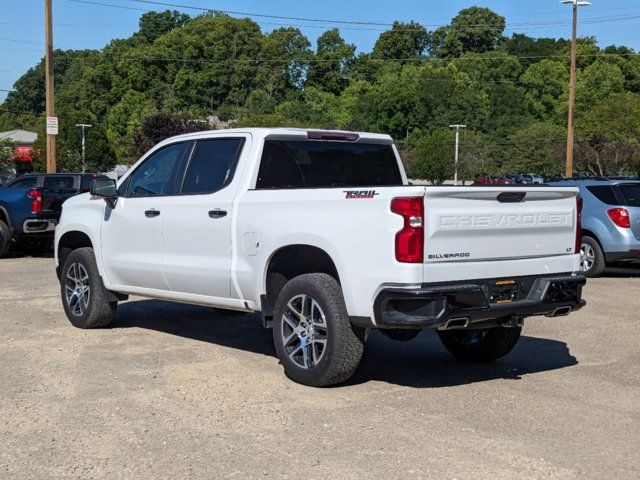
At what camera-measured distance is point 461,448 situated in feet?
16.4

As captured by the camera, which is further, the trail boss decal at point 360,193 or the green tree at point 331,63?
the green tree at point 331,63

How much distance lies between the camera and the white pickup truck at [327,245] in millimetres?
5809

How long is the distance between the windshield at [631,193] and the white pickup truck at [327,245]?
728cm

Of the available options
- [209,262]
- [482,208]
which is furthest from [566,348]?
[209,262]

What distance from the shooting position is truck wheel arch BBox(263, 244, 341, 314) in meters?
6.55

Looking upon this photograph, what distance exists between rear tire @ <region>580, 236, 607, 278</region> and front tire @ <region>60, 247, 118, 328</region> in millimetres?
8336

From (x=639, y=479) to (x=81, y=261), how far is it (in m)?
6.08

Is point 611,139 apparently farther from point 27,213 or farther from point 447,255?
point 447,255

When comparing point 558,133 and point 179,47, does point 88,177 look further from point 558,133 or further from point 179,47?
point 179,47

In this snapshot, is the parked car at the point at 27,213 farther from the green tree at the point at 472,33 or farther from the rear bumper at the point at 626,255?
the green tree at the point at 472,33

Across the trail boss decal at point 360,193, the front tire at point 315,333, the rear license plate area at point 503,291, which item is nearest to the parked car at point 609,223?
the rear license plate area at point 503,291

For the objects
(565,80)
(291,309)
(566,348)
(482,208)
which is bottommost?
(566,348)

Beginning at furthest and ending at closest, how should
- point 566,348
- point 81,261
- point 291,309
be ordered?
point 81,261 → point 566,348 → point 291,309

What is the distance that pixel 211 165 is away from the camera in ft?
24.9
